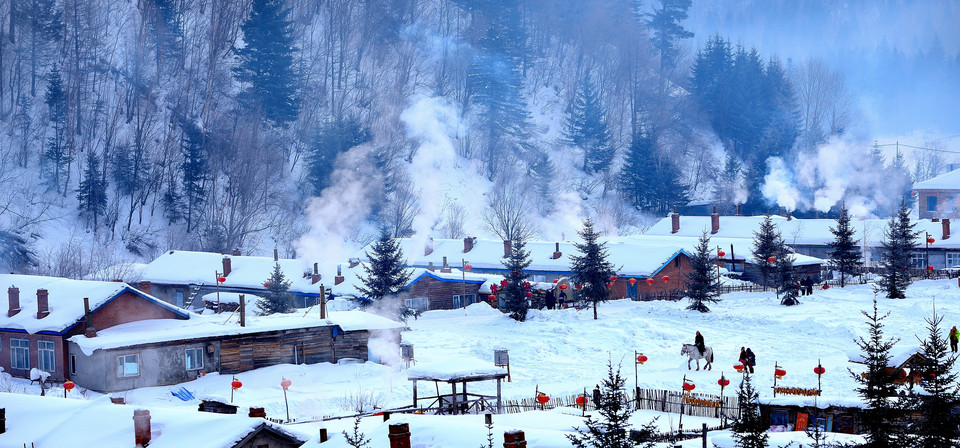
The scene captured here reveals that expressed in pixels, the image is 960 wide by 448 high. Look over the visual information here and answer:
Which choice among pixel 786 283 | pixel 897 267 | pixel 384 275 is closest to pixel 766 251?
pixel 786 283

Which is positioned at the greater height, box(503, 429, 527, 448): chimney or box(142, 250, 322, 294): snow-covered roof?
box(142, 250, 322, 294): snow-covered roof

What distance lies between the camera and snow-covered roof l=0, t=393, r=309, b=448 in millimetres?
17828

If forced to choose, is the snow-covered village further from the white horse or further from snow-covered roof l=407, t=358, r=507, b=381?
snow-covered roof l=407, t=358, r=507, b=381

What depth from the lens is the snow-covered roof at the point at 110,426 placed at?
58.5 feet

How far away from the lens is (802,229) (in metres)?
75.0

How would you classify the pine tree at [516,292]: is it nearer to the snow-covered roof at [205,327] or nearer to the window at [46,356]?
the snow-covered roof at [205,327]

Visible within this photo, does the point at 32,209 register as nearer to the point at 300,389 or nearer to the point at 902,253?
the point at 300,389

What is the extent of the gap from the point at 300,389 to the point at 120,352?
6.55 metres

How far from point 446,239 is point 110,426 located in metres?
52.6

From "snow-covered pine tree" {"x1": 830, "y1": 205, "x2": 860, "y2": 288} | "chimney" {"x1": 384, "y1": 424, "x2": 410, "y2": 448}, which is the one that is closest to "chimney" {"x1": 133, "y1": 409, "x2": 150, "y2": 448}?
"chimney" {"x1": 384, "y1": 424, "x2": 410, "y2": 448}

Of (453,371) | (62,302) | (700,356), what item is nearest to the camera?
(453,371)

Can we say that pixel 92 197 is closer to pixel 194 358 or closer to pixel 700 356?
pixel 194 358

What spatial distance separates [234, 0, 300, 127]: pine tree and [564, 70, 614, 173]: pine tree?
103 ft

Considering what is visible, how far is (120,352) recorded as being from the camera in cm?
3456
